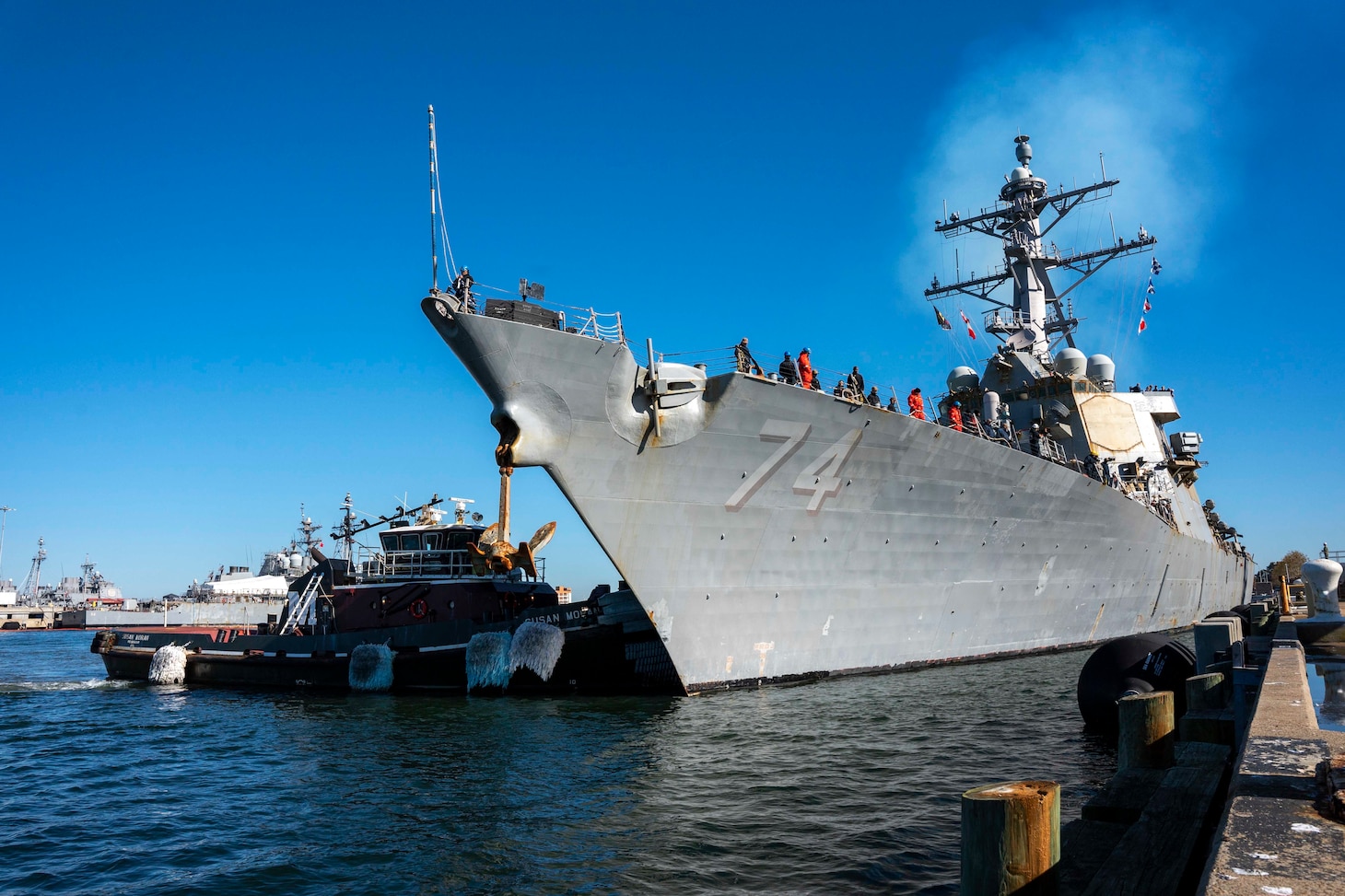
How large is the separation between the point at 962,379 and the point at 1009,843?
86.3ft

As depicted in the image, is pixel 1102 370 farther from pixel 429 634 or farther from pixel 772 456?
pixel 429 634

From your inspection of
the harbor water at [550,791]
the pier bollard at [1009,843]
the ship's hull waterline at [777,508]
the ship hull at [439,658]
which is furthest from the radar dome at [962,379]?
the pier bollard at [1009,843]

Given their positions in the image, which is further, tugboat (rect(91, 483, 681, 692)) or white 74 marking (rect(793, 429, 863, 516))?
tugboat (rect(91, 483, 681, 692))

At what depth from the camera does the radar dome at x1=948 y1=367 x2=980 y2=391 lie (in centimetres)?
2784

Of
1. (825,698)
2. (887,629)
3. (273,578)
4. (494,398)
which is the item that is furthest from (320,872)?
(273,578)

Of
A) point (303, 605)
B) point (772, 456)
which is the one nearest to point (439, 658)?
point (303, 605)

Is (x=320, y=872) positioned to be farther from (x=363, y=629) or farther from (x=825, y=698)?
(x=363, y=629)

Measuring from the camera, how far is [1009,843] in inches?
142

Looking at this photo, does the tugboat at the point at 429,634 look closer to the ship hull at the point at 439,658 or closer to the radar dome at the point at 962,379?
the ship hull at the point at 439,658

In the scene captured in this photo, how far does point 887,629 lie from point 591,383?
8.29 m

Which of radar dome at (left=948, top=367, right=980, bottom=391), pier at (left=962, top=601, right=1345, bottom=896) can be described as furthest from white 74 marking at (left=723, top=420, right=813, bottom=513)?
radar dome at (left=948, top=367, right=980, bottom=391)

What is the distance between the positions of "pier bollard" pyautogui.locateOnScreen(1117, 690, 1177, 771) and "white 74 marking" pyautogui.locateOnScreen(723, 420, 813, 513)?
26.7ft

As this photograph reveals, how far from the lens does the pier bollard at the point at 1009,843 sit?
3600mm

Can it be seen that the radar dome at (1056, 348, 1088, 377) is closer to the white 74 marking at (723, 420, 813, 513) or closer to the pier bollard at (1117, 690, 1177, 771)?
the white 74 marking at (723, 420, 813, 513)
